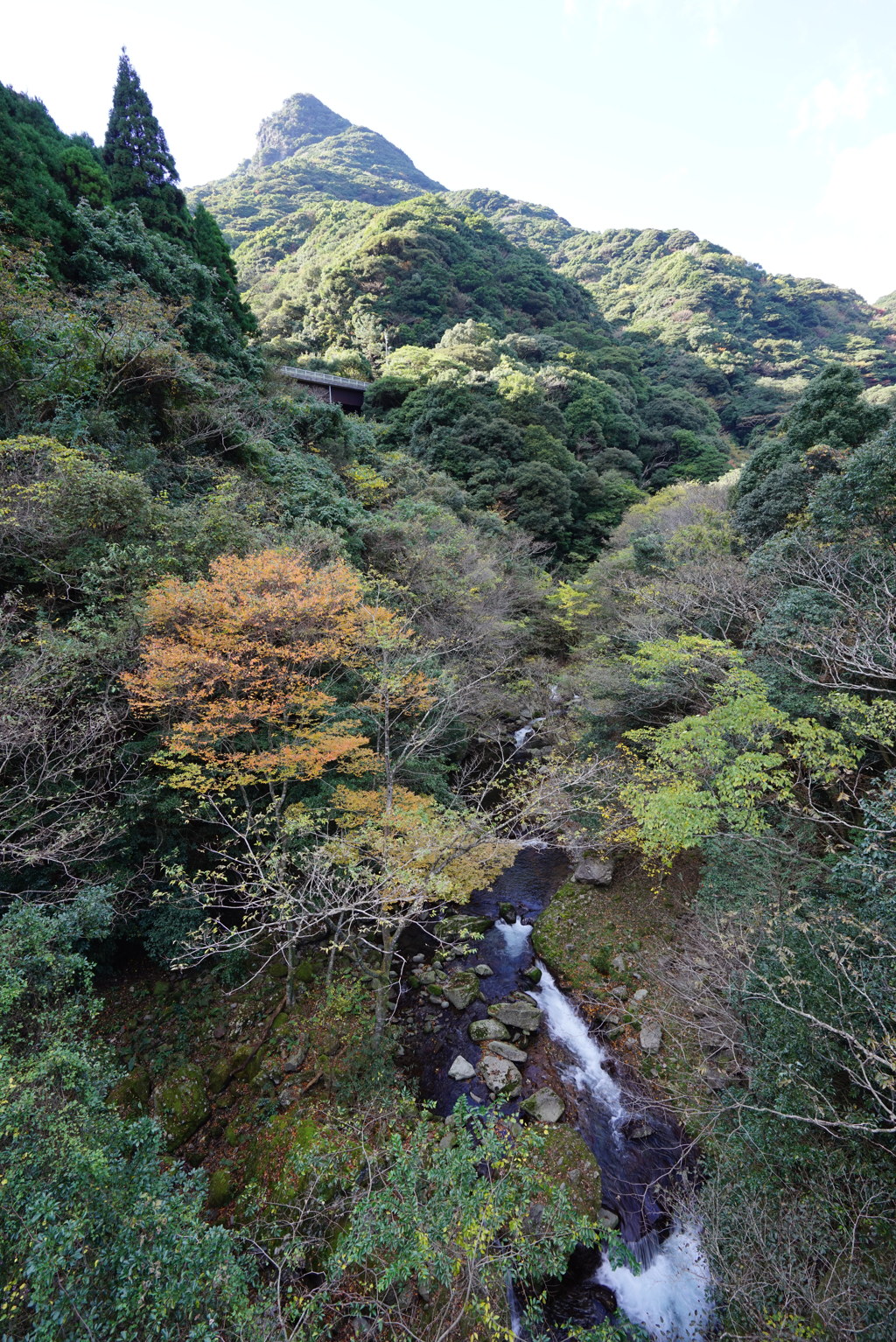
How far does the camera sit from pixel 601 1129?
813 cm

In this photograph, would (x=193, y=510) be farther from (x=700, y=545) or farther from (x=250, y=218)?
(x=250, y=218)

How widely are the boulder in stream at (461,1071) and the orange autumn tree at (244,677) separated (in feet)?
18.3

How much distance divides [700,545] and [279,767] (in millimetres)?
14482

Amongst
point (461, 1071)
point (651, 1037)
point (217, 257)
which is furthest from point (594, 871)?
point (217, 257)

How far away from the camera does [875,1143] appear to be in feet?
17.9

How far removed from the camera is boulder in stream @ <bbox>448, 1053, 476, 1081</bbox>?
8.73 meters

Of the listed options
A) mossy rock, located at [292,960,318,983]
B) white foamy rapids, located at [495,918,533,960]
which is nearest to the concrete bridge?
white foamy rapids, located at [495,918,533,960]

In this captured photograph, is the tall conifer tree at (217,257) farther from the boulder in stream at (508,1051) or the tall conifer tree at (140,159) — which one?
the boulder in stream at (508,1051)

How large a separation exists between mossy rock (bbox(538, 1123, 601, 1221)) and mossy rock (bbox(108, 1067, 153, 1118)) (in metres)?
6.14

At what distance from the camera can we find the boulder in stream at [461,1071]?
8.73m

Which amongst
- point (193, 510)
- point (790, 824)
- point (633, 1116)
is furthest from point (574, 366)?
point (633, 1116)

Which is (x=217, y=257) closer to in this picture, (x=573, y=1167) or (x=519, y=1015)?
(x=519, y=1015)

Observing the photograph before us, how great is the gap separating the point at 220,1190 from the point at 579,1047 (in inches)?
243

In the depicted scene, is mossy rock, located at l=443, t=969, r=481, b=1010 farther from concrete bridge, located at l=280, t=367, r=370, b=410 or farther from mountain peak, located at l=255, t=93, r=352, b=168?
mountain peak, located at l=255, t=93, r=352, b=168
